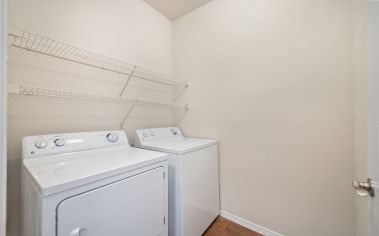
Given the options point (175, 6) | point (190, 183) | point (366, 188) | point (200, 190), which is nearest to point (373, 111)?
point (366, 188)

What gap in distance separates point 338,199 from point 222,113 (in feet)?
4.08

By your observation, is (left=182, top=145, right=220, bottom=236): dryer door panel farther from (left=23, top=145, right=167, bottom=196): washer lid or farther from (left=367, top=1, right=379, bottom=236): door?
(left=367, top=1, right=379, bottom=236): door

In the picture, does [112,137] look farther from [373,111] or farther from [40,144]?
[373,111]

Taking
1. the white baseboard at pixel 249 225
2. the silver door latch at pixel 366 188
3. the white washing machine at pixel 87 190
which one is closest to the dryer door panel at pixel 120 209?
the white washing machine at pixel 87 190

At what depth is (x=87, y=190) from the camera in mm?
810

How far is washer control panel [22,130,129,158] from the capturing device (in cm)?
104

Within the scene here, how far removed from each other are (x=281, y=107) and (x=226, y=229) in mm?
1405

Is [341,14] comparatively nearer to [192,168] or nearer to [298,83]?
[298,83]

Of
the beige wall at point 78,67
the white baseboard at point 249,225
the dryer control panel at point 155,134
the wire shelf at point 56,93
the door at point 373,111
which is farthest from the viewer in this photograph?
the dryer control panel at point 155,134

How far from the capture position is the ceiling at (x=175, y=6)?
203 centimetres

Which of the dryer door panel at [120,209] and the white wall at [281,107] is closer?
the dryer door panel at [120,209]

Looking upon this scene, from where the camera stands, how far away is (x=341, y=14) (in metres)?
1.25

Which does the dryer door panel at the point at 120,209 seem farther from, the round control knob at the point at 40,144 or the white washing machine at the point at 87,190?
the round control knob at the point at 40,144

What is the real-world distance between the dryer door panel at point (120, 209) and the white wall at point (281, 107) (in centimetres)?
100
